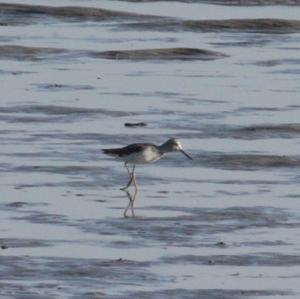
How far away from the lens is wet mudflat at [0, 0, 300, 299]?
1527cm

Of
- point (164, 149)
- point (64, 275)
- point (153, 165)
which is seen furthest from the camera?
point (153, 165)

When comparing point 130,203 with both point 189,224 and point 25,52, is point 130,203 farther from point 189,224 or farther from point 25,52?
point 25,52

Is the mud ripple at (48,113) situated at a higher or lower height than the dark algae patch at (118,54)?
higher

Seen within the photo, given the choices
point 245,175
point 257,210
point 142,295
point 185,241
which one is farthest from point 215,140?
point 142,295

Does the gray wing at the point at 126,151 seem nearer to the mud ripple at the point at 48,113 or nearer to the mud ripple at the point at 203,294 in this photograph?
the mud ripple at the point at 48,113

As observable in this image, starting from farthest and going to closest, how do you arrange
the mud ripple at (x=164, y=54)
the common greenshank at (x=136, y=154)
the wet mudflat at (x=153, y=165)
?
the mud ripple at (x=164, y=54), the common greenshank at (x=136, y=154), the wet mudflat at (x=153, y=165)

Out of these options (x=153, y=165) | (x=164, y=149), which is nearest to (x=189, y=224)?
(x=164, y=149)

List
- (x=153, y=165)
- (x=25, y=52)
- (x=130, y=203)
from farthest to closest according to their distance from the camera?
1. (x=25, y=52)
2. (x=153, y=165)
3. (x=130, y=203)

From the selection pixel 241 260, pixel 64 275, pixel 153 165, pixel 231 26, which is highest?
pixel 64 275

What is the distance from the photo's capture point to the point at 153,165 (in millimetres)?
21188

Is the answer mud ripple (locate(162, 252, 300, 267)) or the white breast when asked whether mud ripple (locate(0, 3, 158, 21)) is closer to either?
the white breast

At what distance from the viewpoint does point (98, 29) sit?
1449 inches

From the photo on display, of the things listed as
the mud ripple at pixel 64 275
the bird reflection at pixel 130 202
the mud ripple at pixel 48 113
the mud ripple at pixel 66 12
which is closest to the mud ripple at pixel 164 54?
the mud ripple at pixel 66 12

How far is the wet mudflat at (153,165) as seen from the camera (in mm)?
15266
